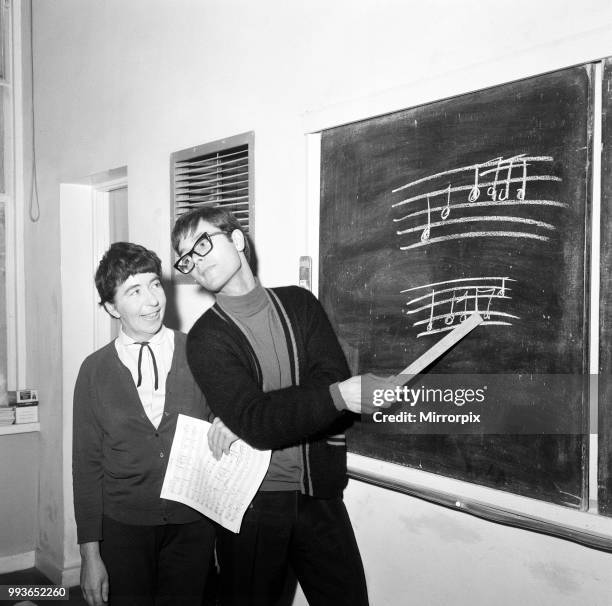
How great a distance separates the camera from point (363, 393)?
143cm

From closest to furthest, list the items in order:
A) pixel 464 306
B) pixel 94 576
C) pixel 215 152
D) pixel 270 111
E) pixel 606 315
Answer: pixel 606 315 < pixel 464 306 < pixel 94 576 < pixel 270 111 < pixel 215 152

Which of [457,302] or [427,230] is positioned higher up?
[427,230]

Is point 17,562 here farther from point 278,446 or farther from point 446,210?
point 446,210

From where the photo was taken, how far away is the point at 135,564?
1778 mm

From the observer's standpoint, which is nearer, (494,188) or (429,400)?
(494,188)

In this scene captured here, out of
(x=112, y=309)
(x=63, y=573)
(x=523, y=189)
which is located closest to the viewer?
(x=523, y=189)

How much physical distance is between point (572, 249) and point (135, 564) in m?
1.35

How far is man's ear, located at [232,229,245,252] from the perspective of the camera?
172cm

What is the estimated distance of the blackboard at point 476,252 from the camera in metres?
1.40

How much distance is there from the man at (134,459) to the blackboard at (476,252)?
500 millimetres

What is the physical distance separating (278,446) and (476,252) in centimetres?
65

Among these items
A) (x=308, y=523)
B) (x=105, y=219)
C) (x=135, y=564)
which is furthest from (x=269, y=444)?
(x=105, y=219)

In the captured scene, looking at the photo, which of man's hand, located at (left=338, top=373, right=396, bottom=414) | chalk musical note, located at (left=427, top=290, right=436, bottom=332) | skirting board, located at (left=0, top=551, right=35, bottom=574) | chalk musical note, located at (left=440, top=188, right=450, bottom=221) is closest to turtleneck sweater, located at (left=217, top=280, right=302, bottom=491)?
man's hand, located at (left=338, top=373, right=396, bottom=414)

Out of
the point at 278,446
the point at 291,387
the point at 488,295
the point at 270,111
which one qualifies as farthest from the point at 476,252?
the point at 270,111
